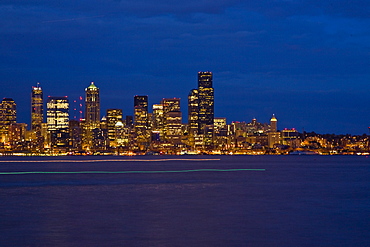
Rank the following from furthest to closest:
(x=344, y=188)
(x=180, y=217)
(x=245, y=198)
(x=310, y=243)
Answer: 1. (x=344, y=188)
2. (x=245, y=198)
3. (x=180, y=217)
4. (x=310, y=243)

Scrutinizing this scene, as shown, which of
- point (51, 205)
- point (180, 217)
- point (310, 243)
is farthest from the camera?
point (51, 205)

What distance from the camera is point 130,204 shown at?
2013 inches

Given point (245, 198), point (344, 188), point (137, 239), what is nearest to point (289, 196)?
point (245, 198)

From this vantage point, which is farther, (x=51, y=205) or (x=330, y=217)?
(x=51, y=205)

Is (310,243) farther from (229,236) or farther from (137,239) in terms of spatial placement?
(137,239)

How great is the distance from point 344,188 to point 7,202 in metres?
36.7

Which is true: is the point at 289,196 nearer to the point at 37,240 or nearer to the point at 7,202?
the point at 7,202

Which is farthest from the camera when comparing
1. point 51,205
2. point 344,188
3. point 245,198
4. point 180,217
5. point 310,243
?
point 344,188

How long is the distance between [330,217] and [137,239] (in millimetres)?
15456

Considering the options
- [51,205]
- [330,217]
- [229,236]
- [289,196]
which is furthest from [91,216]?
[289,196]

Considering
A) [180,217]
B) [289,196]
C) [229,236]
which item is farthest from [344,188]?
[229,236]

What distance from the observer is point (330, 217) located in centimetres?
4262

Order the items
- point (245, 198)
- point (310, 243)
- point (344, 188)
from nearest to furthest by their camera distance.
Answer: point (310, 243)
point (245, 198)
point (344, 188)

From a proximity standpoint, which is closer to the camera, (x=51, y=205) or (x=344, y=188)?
(x=51, y=205)
